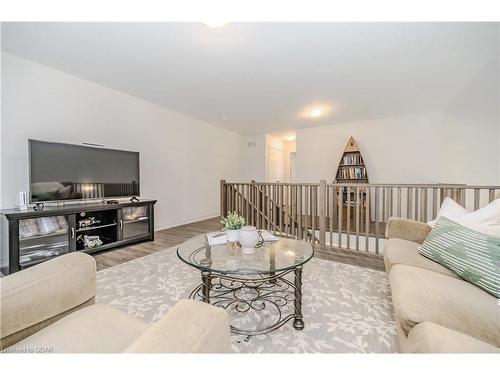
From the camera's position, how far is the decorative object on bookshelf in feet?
16.6

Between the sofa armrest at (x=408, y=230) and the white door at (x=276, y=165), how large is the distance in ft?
15.7

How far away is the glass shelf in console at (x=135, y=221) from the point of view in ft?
Result: 10.4

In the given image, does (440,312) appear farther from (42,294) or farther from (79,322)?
(42,294)

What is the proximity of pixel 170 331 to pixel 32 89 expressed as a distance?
11.6 ft

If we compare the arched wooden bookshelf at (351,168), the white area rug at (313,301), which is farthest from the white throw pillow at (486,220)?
the arched wooden bookshelf at (351,168)

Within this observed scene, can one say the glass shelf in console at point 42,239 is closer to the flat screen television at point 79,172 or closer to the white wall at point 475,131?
the flat screen television at point 79,172

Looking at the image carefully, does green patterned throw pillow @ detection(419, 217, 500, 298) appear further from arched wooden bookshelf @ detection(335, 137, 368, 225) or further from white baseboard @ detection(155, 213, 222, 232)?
white baseboard @ detection(155, 213, 222, 232)

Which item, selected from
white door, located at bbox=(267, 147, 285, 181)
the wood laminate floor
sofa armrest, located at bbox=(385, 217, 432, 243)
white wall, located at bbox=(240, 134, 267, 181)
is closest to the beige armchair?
the wood laminate floor

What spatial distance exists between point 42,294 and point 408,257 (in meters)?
2.06

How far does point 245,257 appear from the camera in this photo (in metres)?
1.59

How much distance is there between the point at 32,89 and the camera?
2.66 metres

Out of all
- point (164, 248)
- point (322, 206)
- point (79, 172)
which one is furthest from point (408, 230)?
point (79, 172)

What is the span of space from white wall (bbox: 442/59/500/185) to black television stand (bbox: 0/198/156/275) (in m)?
4.80
